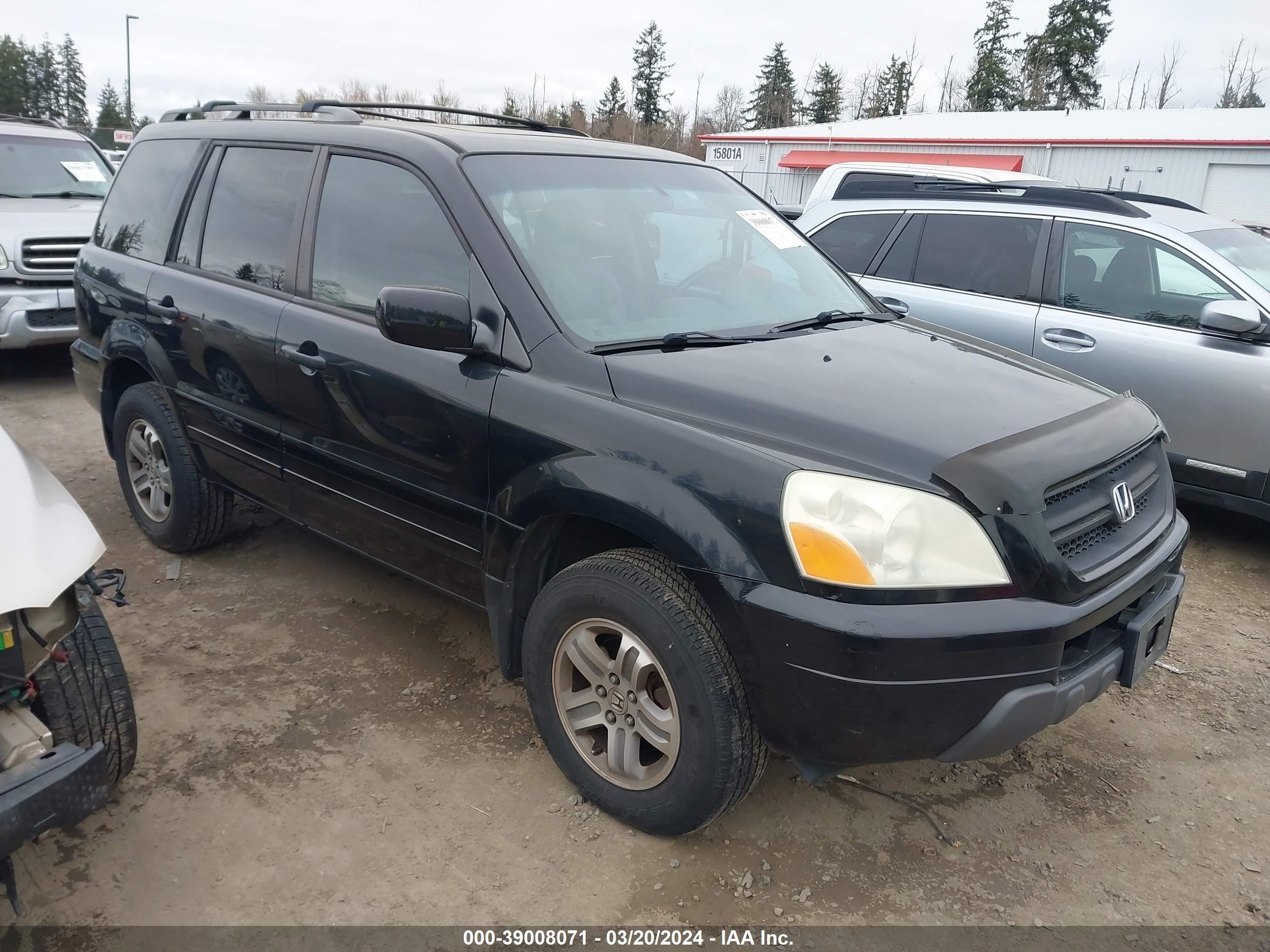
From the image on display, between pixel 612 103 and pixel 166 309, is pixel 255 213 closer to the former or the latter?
pixel 166 309

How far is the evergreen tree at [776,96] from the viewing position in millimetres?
58062

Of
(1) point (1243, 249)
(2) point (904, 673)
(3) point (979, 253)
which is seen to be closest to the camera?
(2) point (904, 673)

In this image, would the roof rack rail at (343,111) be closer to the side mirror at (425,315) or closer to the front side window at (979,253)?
the side mirror at (425,315)

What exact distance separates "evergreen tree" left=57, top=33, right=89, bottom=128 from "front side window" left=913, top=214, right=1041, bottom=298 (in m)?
84.0

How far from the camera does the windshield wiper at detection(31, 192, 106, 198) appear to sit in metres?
8.43

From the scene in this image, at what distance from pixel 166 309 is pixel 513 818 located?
8.57 ft

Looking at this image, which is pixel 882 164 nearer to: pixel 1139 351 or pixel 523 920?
pixel 1139 351

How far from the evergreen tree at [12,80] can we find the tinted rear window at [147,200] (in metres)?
70.4

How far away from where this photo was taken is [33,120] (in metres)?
8.95

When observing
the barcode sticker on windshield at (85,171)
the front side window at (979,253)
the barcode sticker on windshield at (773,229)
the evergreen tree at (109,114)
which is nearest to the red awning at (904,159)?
the barcode sticker on windshield at (85,171)

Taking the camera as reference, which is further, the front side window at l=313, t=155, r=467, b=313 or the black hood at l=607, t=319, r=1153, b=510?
the front side window at l=313, t=155, r=467, b=313

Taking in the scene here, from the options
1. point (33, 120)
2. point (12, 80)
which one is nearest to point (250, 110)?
point (33, 120)

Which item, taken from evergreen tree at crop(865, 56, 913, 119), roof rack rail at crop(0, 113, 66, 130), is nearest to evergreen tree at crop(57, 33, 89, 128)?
evergreen tree at crop(865, 56, 913, 119)

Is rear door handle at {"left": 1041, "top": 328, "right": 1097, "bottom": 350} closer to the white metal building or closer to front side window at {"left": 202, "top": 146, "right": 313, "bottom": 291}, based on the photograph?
front side window at {"left": 202, "top": 146, "right": 313, "bottom": 291}
